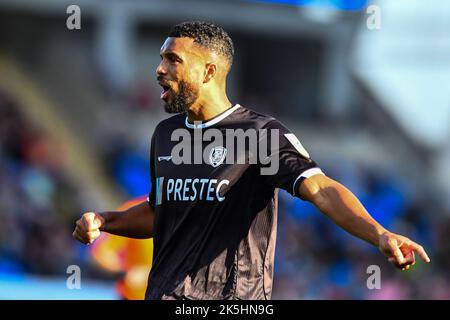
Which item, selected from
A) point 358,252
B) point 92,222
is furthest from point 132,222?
point 358,252

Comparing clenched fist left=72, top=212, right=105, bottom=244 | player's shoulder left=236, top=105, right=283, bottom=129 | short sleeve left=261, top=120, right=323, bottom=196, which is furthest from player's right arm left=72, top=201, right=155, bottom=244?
short sleeve left=261, top=120, right=323, bottom=196

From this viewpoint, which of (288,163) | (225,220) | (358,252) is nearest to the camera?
(288,163)

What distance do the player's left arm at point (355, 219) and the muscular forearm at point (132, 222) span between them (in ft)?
4.39

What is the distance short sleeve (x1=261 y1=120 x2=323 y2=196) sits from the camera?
5.79m

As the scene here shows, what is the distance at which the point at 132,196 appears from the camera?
1988cm

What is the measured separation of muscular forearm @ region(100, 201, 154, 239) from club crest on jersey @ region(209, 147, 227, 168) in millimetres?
820

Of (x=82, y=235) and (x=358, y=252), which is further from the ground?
(x=358, y=252)

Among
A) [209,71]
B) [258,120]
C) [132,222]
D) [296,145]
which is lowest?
[132,222]

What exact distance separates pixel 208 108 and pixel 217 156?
34cm

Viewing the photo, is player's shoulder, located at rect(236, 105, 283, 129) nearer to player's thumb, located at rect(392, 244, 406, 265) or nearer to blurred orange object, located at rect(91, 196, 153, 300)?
player's thumb, located at rect(392, 244, 406, 265)

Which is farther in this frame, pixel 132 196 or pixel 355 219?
Answer: pixel 132 196

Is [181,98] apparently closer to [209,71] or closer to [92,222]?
[209,71]
